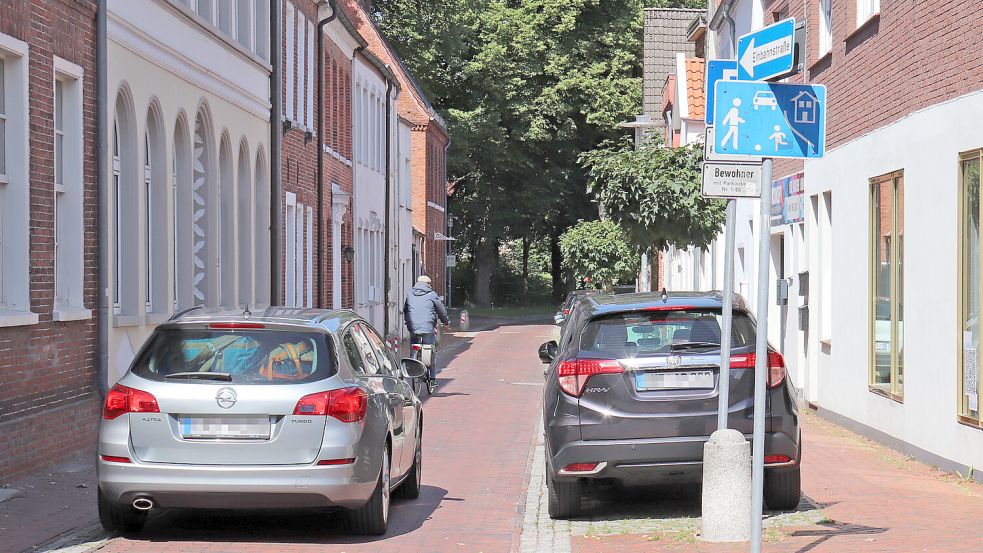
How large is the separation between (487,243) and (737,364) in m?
51.5

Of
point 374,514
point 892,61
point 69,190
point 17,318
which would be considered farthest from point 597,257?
point 374,514

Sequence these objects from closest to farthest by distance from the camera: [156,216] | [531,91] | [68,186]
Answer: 1. [68,186]
2. [156,216]
3. [531,91]

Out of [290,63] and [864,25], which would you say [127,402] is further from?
[290,63]

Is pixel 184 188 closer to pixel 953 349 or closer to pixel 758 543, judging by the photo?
pixel 953 349

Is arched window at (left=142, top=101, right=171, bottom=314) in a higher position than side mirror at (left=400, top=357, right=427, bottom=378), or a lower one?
higher

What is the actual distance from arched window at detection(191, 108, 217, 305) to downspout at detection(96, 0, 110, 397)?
5292mm

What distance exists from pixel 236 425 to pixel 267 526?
1368 millimetres

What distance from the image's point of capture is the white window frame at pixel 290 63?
25.9m

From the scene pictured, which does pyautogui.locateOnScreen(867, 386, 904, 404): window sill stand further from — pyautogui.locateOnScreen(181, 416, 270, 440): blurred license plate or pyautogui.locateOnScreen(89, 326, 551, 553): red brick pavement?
pyautogui.locateOnScreen(181, 416, 270, 440): blurred license plate

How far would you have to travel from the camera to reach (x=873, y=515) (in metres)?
9.77

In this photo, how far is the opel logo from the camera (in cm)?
867

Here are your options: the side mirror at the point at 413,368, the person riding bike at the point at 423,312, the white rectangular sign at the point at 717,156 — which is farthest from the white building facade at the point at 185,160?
the white rectangular sign at the point at 717,156

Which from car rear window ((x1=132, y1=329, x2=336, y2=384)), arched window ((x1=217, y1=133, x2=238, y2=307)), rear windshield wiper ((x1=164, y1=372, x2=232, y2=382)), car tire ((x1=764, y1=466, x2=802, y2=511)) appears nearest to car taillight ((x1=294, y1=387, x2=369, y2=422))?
car rear window ((x1=132, y1=329, x2=336, y2=384))

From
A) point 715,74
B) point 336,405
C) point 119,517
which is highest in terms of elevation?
point 715,74
